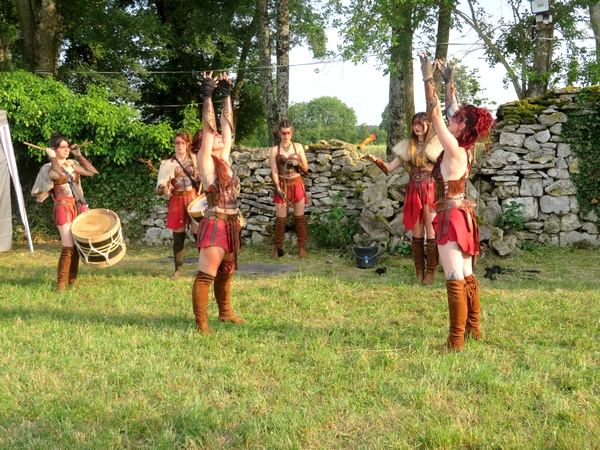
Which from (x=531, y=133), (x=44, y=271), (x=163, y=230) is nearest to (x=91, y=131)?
(x=163, y=230)

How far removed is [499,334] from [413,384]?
1.30m

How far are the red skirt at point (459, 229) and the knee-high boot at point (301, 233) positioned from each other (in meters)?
4.58

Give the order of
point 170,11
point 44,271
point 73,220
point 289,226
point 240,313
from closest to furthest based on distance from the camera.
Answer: point 240,313 < point 73,220 < point 44,271 < point 289,226 < point 170,11

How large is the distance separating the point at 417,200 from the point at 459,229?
266 centimetres

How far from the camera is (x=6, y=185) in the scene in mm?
9664

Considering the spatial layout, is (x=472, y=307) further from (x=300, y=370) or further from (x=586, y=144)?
(x=586, y=144)

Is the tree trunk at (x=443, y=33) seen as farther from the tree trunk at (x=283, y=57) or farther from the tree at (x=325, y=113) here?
the tree at (x=325, y=113)

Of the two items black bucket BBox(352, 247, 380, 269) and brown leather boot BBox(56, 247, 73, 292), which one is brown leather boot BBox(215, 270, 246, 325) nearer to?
brown leather boot BBox(56, 247, 73, 292)

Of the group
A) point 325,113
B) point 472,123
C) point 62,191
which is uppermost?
point 325,113

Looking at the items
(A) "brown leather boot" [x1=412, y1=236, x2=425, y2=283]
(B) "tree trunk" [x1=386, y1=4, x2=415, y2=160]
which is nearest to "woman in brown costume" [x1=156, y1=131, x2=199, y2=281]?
(A) "brown leather boot" [x1=412, y1=236, x2=425, y2=283]

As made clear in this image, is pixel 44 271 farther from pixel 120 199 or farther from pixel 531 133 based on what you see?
pixel 531 133

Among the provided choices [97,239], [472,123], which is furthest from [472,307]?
[97,239]

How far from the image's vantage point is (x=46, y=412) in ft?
9.90

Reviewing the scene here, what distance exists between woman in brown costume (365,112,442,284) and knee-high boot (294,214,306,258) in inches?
85.5
